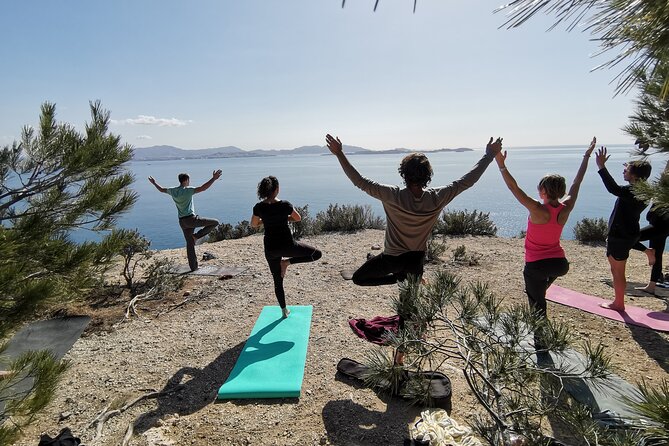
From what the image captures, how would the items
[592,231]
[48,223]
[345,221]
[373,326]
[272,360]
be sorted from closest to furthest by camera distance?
[48,223] → [272,360] → [373,326] → [592,231] → [345,221]

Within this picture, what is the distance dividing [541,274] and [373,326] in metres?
1.84

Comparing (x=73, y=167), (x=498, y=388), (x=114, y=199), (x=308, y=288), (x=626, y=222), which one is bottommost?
(x=308, y=288)

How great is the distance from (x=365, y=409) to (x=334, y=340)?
119 centimetres

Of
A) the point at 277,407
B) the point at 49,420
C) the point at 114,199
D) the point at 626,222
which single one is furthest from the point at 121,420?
the point at 626,222

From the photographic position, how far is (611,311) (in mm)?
4516

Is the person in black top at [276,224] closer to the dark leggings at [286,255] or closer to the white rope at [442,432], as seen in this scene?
the dark leggings at [286,255]

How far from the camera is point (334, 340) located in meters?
3.95

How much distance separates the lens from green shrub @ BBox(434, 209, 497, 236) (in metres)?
9.69

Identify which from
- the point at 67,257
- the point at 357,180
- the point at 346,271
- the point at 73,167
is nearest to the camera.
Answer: the point at 67,257

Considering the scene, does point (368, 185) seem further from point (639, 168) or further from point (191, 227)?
point (191, 227)

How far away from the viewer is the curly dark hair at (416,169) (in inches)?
114

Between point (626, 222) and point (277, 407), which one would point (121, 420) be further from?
point (626, 222)

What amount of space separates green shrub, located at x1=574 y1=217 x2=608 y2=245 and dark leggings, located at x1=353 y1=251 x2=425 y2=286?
7.53m

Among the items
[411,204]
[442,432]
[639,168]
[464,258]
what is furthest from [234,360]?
[464,258]
